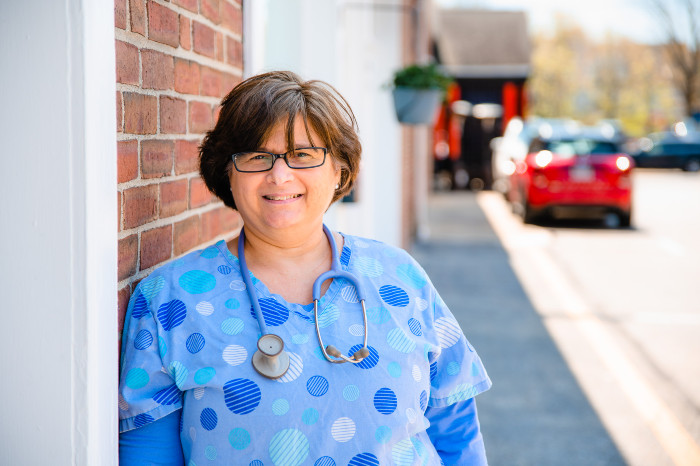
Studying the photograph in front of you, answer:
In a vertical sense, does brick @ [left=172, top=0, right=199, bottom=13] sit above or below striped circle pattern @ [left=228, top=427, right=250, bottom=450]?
above

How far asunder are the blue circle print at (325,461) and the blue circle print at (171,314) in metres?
0.38

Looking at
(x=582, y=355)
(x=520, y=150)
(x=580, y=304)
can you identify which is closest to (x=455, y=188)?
(x=520, y=150)

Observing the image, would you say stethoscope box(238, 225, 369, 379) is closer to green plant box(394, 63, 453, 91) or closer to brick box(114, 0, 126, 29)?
brick box(114, 0, 126, 29)

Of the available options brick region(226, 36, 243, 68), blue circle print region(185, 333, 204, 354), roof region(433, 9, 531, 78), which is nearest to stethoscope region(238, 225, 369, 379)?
blue circle print region(185, 333, 204, 354)

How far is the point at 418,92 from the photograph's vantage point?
19.6 ft

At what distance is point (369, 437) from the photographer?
1.58 meters

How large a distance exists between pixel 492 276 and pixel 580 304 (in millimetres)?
1508

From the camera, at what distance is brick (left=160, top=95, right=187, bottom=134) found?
1880 mm

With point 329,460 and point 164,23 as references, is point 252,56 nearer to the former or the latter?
→ point 164,23

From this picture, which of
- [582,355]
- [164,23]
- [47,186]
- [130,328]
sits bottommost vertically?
[582,355]

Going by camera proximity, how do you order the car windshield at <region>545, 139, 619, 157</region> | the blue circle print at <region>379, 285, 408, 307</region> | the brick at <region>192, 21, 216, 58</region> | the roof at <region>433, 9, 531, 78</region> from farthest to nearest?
the roof at <region>433, 9, 531, 78</region> → the car windshield at <region>545, 139, 619, 157</region> → the brick at <region>192, 21, 216, 58</region> → the blue circle print at <region>379, 285, 408, 307</region>

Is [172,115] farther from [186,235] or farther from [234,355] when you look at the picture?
[234,355]

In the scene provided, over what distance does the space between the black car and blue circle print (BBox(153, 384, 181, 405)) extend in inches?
1106

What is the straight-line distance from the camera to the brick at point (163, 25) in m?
1.76
